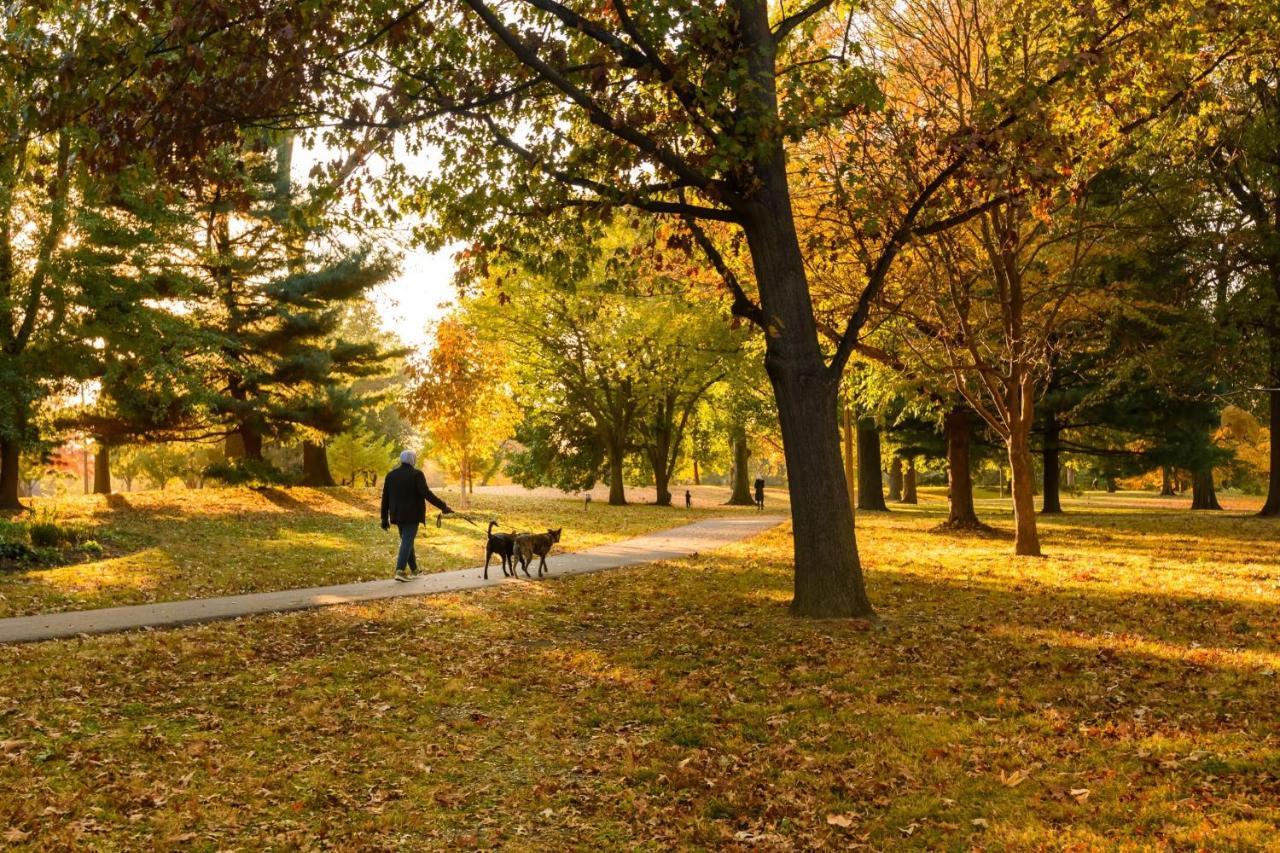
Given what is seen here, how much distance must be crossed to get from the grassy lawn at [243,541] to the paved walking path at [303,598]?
0.71 metres

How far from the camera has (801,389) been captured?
31.7 ft

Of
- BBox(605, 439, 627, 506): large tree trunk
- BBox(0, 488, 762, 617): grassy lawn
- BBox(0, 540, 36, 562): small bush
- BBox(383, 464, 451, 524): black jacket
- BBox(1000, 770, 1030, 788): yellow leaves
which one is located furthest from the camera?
BBox(605, 439, 627, 506): large tree trunk

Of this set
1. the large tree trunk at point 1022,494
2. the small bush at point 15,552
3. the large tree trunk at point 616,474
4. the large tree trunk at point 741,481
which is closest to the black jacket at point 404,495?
the small bush at point 15,552

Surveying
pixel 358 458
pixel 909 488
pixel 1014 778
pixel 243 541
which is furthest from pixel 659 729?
pixel 909 488

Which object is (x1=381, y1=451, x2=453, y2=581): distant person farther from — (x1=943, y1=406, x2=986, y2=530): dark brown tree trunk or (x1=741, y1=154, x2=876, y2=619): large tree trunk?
(x1=943, y1=406, x2=986, y2=530): dark brown tree trunk

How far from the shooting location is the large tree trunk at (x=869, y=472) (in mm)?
33000

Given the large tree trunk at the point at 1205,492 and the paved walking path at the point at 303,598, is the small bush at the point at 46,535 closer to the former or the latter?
the paved walking path at the point at 303,598

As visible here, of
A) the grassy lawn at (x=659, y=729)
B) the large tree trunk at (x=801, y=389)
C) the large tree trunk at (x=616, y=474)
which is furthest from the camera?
the large tree trunk at (x=616, y=474)

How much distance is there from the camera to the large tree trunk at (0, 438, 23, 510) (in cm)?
1930

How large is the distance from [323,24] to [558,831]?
21.4 ft

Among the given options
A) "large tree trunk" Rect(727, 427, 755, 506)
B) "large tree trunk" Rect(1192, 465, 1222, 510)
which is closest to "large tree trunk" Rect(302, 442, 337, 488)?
"large tree trunk" Rect(727, 427, 755, 506)

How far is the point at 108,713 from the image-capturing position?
650cm

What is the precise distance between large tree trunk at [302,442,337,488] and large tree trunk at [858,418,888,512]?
18.7 meters

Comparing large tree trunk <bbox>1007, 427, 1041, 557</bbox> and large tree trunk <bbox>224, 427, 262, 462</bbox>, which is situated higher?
large tree trunk <bbox>224, 427, 262, 462</bbox>
